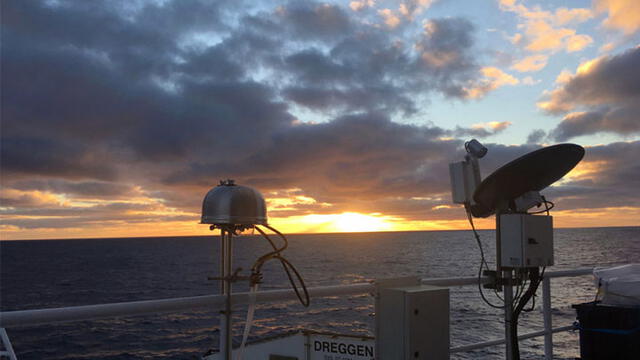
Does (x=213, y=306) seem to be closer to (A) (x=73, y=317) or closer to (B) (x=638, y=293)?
(A) (x=73, y=317)

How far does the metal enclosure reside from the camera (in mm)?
3131

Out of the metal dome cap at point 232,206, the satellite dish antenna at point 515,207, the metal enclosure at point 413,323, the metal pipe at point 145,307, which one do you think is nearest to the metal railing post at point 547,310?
the satellite dish antenna at point 515,207

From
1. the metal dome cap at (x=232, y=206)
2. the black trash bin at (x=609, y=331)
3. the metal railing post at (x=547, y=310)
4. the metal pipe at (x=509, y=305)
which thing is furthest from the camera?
the metal railing post at (x=547, y=310)

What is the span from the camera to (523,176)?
367 centimetres

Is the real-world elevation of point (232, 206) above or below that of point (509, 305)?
above

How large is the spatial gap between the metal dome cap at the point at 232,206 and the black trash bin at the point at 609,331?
3393mm

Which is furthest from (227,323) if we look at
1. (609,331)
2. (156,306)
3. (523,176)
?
(609,331)

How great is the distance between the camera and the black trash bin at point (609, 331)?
4496mm

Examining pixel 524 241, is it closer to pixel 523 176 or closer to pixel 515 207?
pixel 515 207

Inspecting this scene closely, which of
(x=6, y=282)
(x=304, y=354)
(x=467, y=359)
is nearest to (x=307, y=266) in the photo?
(x=6, y=282)

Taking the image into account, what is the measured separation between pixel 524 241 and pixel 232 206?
6.94ft

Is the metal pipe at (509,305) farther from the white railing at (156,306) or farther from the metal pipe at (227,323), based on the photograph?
the metal pipe at (227,323)

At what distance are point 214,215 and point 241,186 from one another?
249 mm

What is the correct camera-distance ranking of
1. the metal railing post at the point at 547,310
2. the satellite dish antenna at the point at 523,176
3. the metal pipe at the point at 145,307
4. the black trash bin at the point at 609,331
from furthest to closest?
the metal railing post at the point at 547,310
the black trash bin at the point at 609,331
the satellite dish antenna at the point at 523,176
the metal pipe at the point at 145,307
